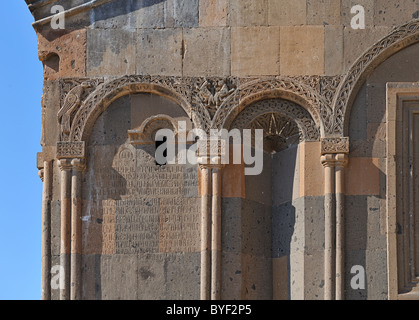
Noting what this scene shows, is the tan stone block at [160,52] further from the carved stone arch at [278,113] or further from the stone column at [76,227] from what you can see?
the stone column at [76,227]

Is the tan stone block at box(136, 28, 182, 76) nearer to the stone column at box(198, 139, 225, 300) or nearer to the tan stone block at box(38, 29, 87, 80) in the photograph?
the tan stone block at box(38, 29, 87, 80)

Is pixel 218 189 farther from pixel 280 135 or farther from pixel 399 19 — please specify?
pixel 399 19

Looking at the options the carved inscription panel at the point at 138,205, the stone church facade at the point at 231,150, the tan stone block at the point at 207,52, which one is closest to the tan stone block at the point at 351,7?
the stone church facade at the point at 231,150

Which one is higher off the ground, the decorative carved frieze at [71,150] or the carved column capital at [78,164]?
the decorative carved frieze at [71,150]

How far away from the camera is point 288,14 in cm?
2158

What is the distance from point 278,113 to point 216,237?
2077mm

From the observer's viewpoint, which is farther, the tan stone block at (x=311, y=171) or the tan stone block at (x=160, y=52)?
the tan stone block at (x=160, y=52)

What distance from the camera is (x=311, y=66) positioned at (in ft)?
70.1

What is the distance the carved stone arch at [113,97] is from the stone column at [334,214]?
2.00 metres

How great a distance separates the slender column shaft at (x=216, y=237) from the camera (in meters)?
20.6

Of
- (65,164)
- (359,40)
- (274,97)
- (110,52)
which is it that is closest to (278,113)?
(274,97)

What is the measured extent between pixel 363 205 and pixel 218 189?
2064 millimetres

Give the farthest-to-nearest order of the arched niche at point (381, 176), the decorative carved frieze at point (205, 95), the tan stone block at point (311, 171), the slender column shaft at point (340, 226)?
the decorative carved frieze at point (205, 95) → the tan stone block at point (311, 171) → the arched niche at point (381, 176) → the slender column shaft at point (340, 226)

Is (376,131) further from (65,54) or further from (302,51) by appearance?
(65,54)
